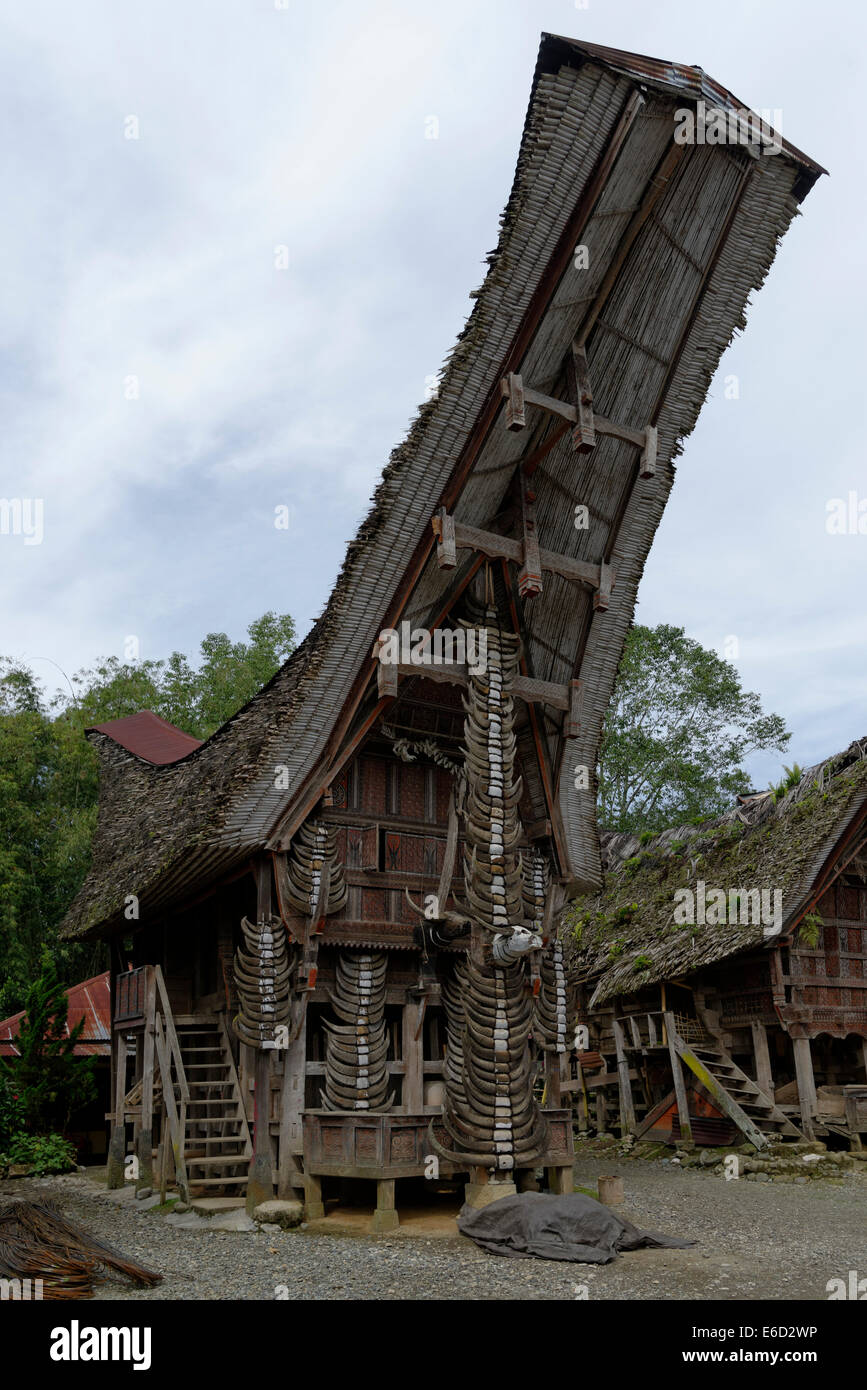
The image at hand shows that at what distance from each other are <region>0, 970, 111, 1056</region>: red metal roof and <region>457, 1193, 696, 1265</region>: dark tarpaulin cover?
14.1 metres

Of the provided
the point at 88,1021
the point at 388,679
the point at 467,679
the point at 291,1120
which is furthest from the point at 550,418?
the point at 88,1021

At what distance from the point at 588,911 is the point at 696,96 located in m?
18.4

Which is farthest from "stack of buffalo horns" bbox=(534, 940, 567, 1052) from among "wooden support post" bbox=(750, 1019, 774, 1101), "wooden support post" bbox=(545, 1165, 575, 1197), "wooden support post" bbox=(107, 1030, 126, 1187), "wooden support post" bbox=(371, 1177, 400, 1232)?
"wooden support post" bbox=(107, 1030, 126, 1187)

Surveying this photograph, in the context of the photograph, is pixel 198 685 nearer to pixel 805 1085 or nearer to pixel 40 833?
pixel 40 833

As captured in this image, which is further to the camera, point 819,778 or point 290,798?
point 819,778

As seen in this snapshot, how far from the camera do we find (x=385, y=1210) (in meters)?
11.0

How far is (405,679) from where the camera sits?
1408 cm

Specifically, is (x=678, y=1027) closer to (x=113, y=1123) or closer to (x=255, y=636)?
(x=113, y=1123)

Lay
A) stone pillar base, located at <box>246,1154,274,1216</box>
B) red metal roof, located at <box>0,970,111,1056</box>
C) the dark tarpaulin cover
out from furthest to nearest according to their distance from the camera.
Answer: red metal roof, located at <box>0,970,111,1056</box>, stone pillar base, located at <box>246,1154,274,1216</box>, the dark tarpaulin cover

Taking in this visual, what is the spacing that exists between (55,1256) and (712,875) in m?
15.6

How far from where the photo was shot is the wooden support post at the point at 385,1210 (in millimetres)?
10891

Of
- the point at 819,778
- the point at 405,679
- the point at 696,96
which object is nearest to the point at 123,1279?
the point at 405,679

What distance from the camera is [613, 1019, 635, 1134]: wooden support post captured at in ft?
68.6

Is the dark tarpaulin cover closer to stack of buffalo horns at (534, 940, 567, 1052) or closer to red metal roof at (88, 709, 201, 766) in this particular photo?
stack of buffalo horns at (534, 940, 567, 1052)
